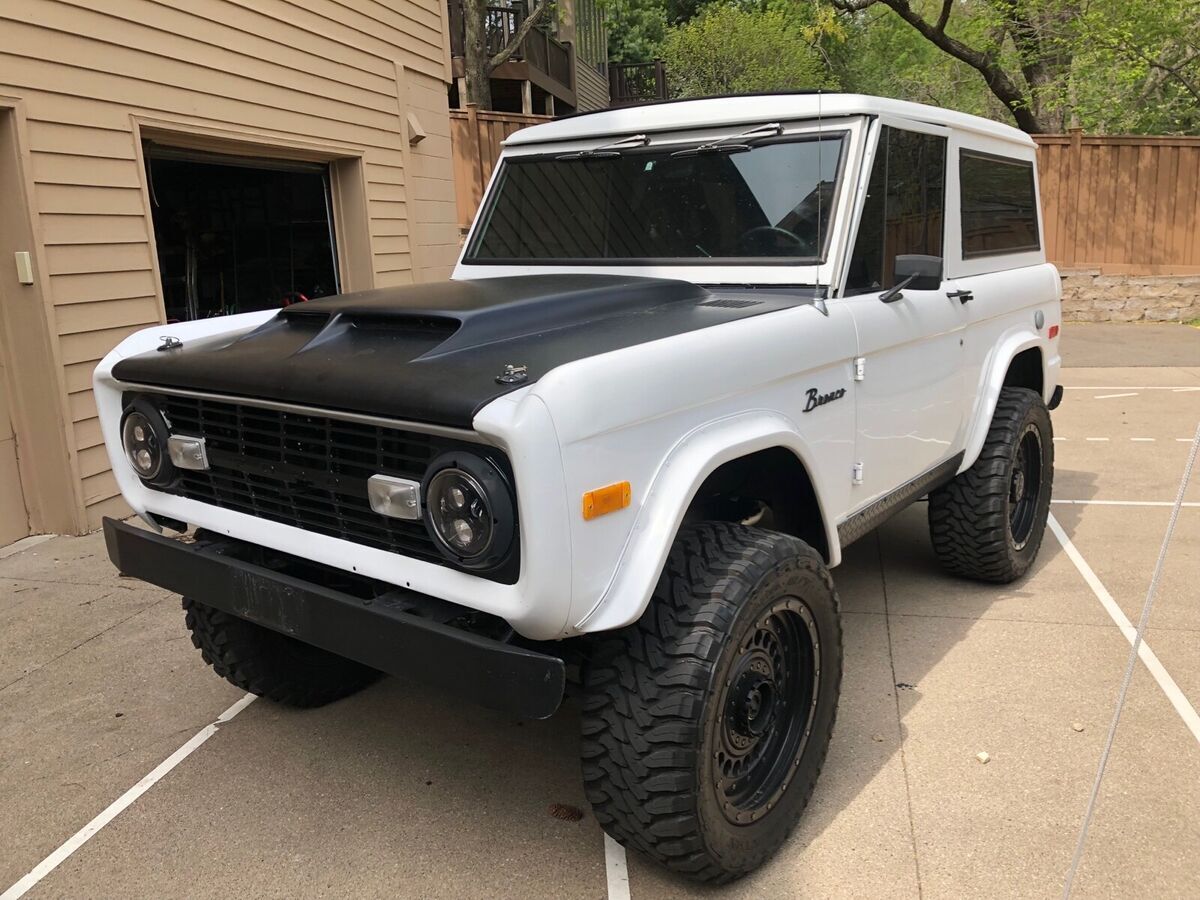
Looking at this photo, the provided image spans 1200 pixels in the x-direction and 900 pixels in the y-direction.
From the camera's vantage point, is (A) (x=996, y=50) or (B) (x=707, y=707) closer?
(B) (x=707, y=707)

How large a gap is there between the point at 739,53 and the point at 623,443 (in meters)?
28.4

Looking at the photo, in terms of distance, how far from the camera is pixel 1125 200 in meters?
14.6

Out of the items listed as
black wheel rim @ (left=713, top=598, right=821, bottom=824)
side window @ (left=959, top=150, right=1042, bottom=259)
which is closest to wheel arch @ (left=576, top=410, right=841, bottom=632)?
black wheel rim @ (left=713, top=598, right=821, bottom=824)

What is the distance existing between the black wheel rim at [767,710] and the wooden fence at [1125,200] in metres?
14.0

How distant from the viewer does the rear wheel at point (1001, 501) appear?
13.6 feet

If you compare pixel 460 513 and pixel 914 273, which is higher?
pixel 914 273

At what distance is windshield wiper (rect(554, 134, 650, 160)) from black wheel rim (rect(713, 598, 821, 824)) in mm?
1905

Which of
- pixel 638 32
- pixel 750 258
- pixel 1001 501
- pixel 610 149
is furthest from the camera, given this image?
pixel 638 32

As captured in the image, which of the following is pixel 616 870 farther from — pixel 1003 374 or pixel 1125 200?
pixel 1125 200

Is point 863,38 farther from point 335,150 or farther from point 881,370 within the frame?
point 881,370

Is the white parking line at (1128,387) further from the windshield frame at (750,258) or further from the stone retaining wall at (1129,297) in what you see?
the windshield frame at (750,258)

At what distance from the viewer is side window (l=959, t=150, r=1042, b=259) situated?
13.5 feet

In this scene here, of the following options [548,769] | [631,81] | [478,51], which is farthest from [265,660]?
[631,81]

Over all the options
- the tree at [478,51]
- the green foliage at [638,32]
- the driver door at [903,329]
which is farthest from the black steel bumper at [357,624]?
the green foliage at [638,32]
